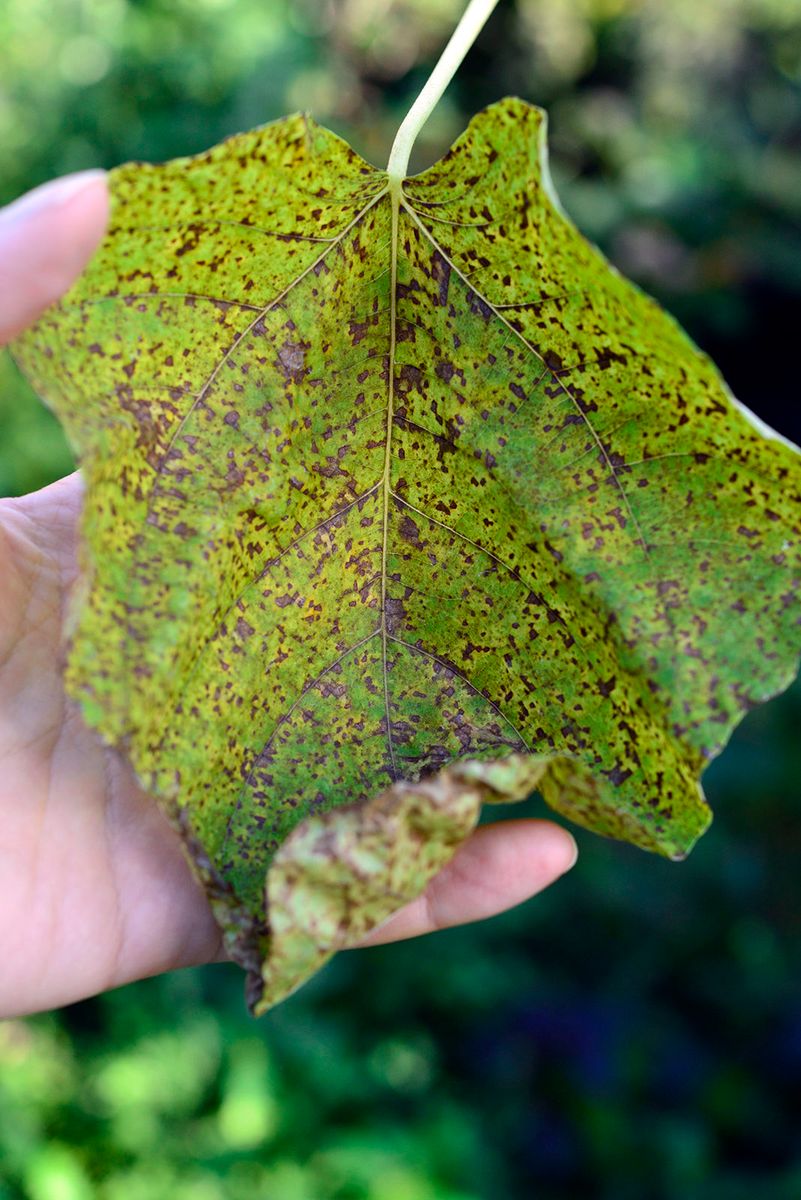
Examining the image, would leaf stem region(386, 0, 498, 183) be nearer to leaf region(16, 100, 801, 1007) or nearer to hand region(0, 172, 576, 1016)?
leaf region(16, 100, 801, 1007)

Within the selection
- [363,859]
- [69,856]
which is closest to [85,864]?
[69,856]

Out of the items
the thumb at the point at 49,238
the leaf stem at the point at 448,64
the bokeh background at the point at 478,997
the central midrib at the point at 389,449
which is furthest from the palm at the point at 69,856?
the bokeh background at the point at 478,997

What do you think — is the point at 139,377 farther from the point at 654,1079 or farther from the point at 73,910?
the point at 654,1079

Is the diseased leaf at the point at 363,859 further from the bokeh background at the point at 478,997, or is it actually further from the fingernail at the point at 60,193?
the bokeh background at the point at 478,997

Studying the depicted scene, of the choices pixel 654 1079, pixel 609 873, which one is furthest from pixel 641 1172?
pixel 609 873

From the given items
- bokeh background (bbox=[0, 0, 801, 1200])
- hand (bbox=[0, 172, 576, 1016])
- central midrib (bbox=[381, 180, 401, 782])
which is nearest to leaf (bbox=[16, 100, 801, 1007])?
central midrib (bbox=[381, 180, 401, 782])

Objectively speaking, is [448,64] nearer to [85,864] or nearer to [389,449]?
[389,449]
